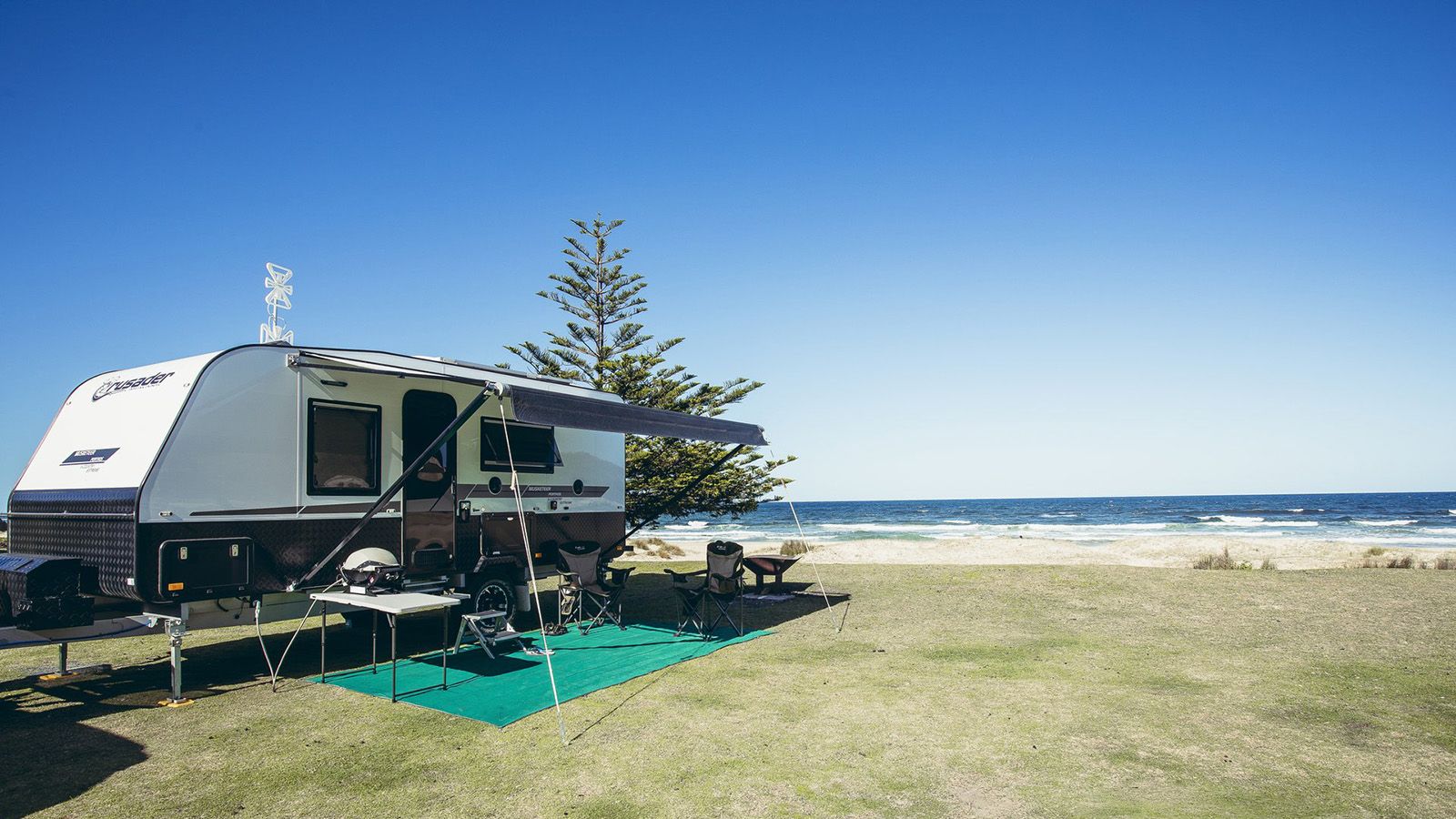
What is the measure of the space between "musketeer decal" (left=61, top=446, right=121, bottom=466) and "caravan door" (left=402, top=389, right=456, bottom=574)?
194cm

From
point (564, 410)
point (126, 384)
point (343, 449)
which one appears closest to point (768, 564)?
point (564, 410)

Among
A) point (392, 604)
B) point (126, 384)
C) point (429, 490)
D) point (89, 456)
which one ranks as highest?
point (126, 384)

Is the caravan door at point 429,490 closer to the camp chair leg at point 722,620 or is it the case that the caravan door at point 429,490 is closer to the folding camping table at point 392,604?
the folding camping table at point 392,604

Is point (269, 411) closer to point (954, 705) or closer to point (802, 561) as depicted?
point (954, 705)

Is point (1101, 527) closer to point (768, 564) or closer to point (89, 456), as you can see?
point (768, 564)

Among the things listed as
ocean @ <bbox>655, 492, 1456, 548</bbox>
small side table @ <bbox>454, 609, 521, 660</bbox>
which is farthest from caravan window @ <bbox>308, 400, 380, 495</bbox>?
ocean @ <bbox>655, 492, 1456, 548</bbox>

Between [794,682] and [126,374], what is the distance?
5.42m

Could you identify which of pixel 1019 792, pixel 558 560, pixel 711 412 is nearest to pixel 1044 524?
pixel 711 412

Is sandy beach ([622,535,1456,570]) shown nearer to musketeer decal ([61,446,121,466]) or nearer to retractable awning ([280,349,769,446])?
retractable awning ([280,349,769,446])

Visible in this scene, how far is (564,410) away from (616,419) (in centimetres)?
70

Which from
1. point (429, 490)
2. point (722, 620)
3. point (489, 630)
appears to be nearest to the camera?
point (489, 630)

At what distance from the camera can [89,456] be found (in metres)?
5.68

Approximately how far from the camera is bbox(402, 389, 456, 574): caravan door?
6691 millimetres

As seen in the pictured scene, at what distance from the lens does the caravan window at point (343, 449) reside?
237 inches
